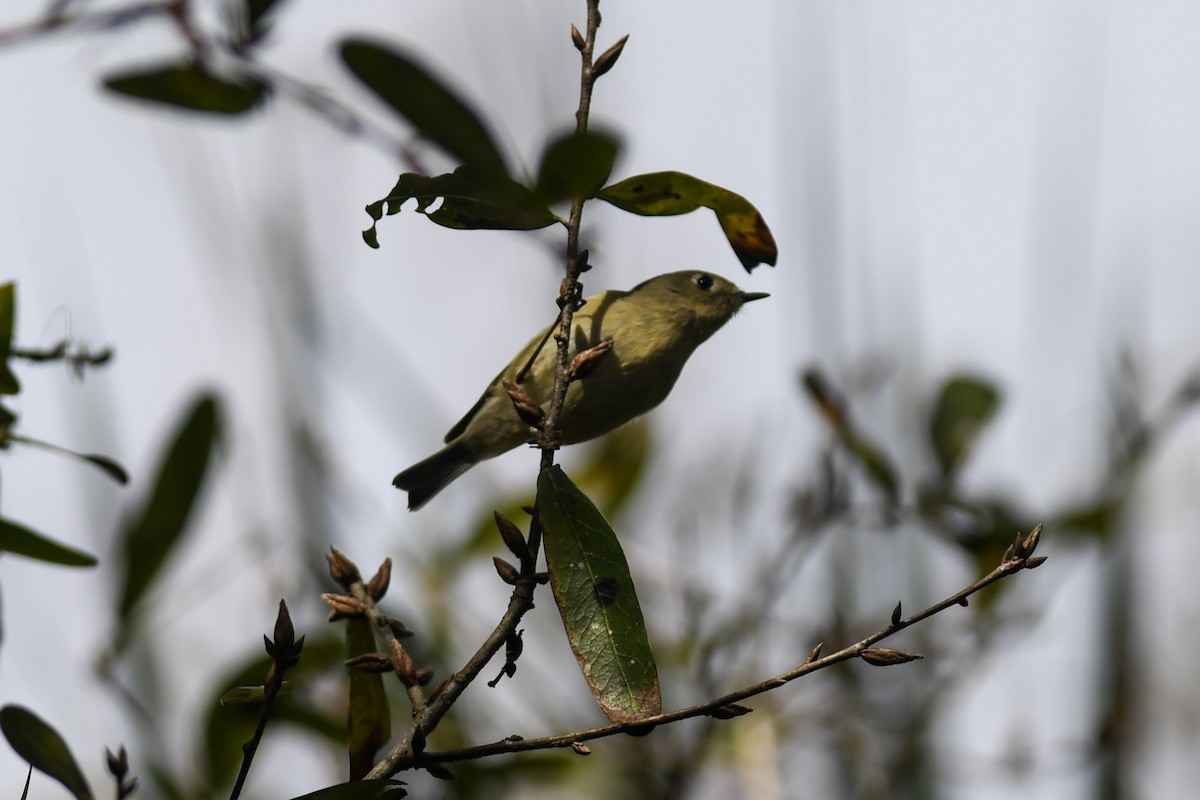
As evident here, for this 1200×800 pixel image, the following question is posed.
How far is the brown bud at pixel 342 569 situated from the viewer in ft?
3.63

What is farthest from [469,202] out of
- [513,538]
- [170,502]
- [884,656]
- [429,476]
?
[429,476]

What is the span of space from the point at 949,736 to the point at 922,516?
0.50 m

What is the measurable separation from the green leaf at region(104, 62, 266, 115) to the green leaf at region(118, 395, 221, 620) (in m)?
0.43

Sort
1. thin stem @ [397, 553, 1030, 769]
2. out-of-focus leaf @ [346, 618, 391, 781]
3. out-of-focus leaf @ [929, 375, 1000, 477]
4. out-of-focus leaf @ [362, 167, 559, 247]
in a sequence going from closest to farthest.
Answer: thin stem @ [397, 553, 1030, 769], out-of-focus leaf @ [362, 167, 559, 247], out-of-focus leaf @ [346, 618, 391, 781], out-of-focus leaf @ [929, 375, 1000, 477]

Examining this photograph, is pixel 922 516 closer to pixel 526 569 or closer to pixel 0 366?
pixel 526 569

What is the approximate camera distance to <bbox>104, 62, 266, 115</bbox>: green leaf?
1.68m

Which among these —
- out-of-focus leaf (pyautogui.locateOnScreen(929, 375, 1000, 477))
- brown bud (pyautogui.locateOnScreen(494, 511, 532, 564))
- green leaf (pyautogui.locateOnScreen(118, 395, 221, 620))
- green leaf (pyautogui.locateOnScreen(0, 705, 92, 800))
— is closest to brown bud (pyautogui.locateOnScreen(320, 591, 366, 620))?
brown bud (pyautogui.locateOnScreen(494, 511, 532, 564))

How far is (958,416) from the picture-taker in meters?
2.25

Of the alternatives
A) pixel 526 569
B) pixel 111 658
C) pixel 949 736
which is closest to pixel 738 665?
pixel 949 736

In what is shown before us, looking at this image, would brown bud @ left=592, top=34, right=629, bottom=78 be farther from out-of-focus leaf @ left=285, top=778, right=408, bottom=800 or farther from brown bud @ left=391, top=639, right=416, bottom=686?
out-of-focus leaf @ left=285, top=778, right=408, bottom=800

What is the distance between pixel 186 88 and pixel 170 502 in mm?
604

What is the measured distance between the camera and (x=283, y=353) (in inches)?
103

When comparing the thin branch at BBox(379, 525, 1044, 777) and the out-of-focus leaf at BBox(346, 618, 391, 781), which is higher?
the thin branch at BBox(379, 525, 1044, 777)

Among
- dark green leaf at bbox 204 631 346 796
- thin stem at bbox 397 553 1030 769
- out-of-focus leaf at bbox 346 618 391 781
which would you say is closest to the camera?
thin stem at bbox 397 553 1030 769
